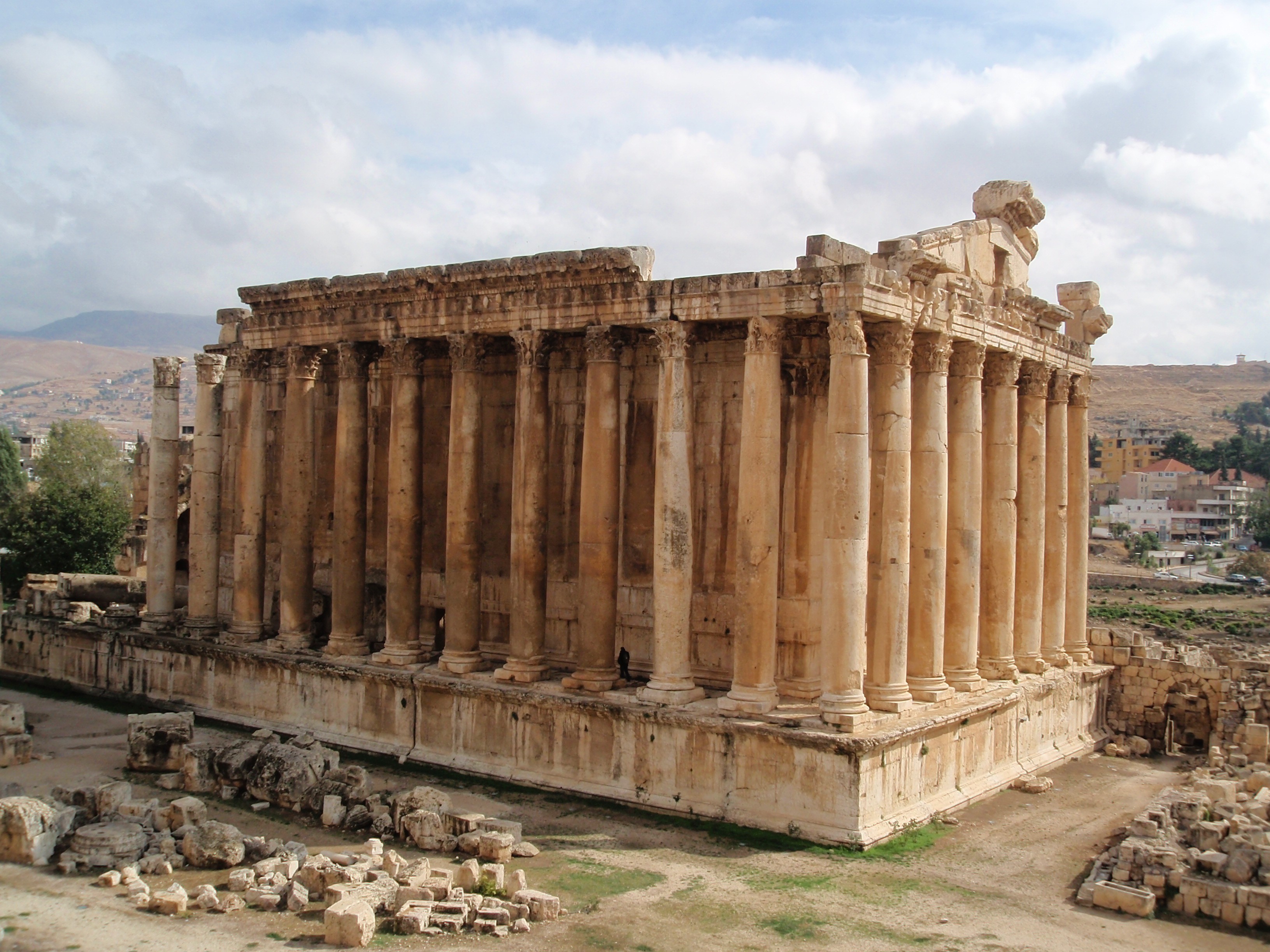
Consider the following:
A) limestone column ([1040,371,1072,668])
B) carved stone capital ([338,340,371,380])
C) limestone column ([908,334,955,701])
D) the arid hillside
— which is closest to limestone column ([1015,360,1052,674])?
limestone column ([1040,371,1072,668])

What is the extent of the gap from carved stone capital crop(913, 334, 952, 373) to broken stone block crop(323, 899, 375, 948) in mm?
12351

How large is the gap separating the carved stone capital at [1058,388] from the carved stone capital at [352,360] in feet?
47.7

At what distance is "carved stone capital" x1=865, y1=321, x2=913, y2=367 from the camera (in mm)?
18688

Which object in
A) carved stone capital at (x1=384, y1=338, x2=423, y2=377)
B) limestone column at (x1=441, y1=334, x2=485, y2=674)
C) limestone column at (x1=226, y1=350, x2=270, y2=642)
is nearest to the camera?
limestone column at (x1=441, y1=334, x2=485, y2=674)

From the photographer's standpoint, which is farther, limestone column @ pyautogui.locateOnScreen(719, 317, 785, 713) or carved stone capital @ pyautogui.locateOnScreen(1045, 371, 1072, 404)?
carved stone capital @ pyautogui.locateOnScreen(1045, 371, 1072, 404)

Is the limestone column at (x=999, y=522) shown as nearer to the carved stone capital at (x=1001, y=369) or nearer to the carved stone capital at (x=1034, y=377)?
the carved stone capital at (x=1001, y=369)

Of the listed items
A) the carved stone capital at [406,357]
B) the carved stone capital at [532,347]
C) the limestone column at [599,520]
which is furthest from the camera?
the carved stone capital at [406,357]

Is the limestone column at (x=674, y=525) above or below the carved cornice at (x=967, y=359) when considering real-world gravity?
below

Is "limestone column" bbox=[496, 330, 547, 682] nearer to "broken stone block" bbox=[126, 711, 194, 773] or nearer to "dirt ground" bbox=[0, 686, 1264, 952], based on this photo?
"dirt ground" bbox=[0, 686, 1264, 952]

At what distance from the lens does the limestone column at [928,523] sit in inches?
768

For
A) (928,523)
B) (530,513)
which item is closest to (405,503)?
(530,513)

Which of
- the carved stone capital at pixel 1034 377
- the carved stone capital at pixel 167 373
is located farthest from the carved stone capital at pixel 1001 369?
the carved stone capital at pixel 167 373

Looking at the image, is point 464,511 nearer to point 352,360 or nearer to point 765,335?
point 352,360

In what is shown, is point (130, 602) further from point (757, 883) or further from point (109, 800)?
point (757, 883)
